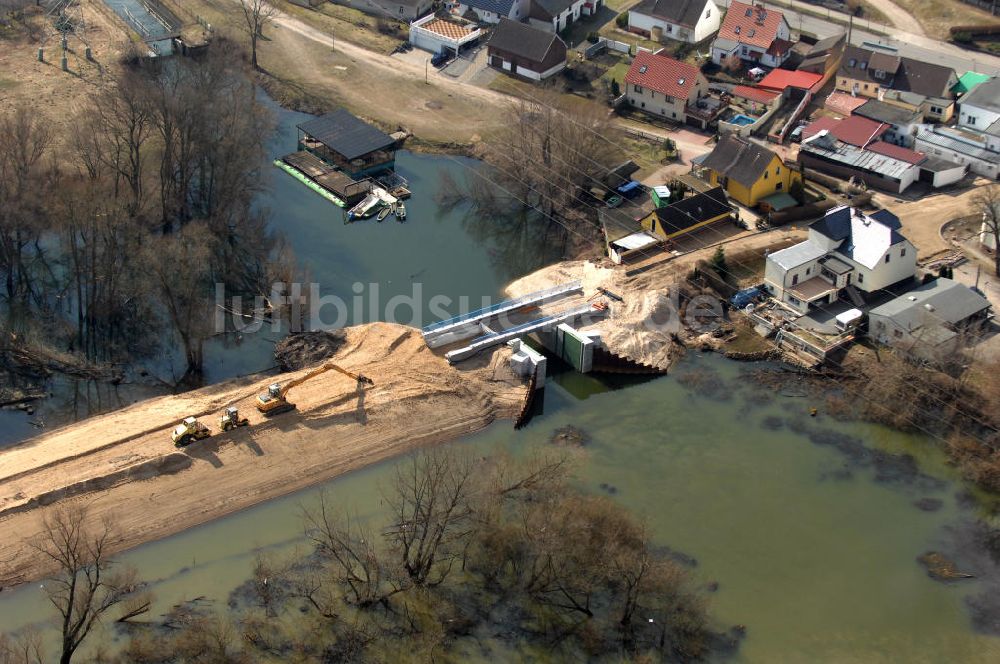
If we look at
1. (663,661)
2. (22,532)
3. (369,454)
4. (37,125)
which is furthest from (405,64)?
(663,661)

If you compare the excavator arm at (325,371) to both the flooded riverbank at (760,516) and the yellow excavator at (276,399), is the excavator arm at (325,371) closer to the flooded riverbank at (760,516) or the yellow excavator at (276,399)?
the yellow excavator at (276,399)

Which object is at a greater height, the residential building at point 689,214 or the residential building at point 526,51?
the residential building at point 526,51

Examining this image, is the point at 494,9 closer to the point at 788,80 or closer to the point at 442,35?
the point at 442,35

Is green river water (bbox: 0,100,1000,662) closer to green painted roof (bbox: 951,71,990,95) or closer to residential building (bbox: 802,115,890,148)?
residential building (bbox: 802,115,890,148)

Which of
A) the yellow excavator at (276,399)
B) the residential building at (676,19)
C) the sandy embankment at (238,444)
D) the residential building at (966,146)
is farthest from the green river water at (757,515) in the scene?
the residential building at (676,19)

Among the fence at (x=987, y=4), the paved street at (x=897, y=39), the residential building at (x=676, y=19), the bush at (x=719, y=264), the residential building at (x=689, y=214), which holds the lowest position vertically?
the bush at (x=719, y=264)

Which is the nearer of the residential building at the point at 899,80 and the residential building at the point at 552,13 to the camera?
the residential building at the point at 899,80
